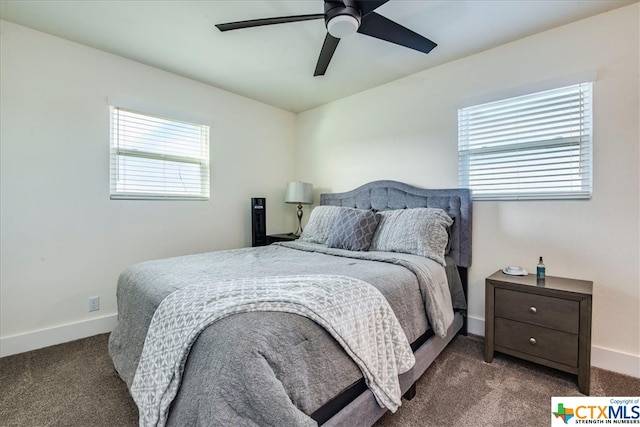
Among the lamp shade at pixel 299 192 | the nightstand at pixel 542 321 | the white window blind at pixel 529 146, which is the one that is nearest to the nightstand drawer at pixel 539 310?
the nightstand at pixel 542 321

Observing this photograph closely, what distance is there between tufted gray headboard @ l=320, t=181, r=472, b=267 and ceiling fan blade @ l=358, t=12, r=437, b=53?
128 centimetres

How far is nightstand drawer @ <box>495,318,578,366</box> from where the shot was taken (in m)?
1.85

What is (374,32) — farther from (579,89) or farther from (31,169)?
(31,169)

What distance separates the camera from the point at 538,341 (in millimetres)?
1966

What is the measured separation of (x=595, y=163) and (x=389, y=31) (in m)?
1.74

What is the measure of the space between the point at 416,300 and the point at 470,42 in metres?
2.17

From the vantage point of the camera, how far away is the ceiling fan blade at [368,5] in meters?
1.54

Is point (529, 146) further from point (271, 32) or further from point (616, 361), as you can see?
point (271, 32)

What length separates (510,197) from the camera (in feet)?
8.05

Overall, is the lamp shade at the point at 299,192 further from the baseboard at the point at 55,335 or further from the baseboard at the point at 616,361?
the baseboard at the point at 616,361

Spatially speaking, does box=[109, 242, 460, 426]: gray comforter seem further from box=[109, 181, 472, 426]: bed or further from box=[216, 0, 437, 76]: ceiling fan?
box=[216, 0, 437, 76]: ceiling fan

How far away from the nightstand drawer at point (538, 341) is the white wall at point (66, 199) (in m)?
2.99

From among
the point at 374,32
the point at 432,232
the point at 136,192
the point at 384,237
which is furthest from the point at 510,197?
the point at 136,192

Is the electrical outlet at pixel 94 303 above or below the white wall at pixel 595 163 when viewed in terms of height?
below
